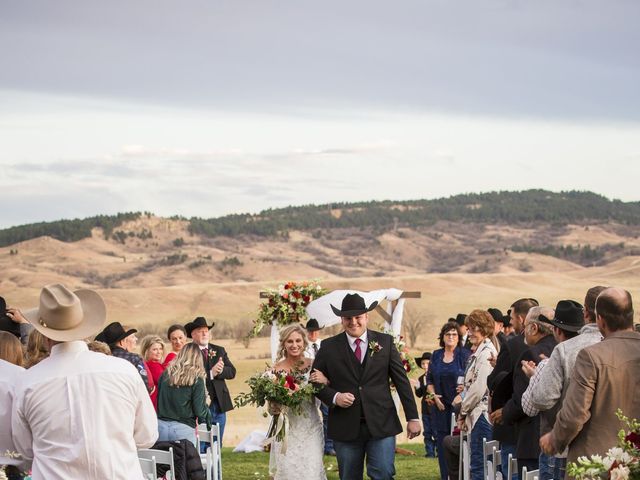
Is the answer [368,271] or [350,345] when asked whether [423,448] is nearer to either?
[350,345]

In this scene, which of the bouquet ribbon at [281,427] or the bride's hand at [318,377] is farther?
the bouquet ribbon at [281,427]

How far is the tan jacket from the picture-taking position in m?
6.33

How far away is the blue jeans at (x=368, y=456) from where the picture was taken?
972 centimetres

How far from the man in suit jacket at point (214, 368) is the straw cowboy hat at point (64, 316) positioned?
7.40 metres

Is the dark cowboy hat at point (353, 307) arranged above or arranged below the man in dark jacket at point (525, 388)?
above

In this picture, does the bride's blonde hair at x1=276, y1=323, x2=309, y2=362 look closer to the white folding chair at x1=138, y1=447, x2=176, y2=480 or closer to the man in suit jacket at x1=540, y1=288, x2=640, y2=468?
the white folding chair at x1=138, y1=447, x2=176, y2=480

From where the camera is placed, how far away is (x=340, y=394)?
9719 millimetres

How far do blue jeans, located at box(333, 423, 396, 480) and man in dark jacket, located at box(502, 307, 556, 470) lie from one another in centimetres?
127

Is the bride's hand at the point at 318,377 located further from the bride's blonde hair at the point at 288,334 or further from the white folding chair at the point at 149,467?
the white folding chair at the point at 149,467

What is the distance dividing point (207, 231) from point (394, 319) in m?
116

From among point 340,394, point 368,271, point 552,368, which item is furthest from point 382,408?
point 368,271

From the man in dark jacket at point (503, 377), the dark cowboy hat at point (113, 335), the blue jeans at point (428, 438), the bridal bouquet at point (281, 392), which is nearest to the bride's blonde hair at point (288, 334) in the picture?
the bridal bouquet at point (281, 392)

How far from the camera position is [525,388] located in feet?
28.1

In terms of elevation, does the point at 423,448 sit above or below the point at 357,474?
below
